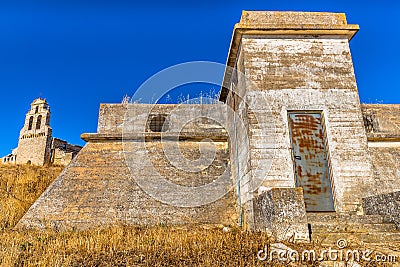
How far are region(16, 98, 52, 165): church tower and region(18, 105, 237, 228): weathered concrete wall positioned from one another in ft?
84.9

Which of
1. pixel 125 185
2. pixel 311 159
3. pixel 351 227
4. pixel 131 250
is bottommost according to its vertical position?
pixel 131 250

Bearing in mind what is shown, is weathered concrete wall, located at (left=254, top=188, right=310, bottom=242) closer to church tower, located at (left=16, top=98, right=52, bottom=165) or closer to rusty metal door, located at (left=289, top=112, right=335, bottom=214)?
rusty metal door, located at (left=289, top=112, right=335, bottom=214)

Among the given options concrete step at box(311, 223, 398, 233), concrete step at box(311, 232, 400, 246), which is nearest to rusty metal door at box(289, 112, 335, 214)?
concrete step at box(311, 223, 398, 233)

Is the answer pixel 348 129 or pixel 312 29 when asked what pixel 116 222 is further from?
pixel 312 29

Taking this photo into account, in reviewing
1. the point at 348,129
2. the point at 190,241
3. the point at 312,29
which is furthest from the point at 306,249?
the point at 312,29

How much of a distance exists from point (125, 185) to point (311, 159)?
5.38 m

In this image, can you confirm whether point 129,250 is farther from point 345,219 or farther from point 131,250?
point 345,219

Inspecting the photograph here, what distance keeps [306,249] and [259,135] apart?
11.0 ft

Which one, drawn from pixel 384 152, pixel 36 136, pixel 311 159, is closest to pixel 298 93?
pixel 311 159

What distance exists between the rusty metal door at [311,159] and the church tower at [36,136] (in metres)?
31.0

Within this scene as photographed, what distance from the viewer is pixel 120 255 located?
5.00m

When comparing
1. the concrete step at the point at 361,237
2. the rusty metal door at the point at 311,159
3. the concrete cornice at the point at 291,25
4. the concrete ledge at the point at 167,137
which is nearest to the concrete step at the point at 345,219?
the concrete step at the point at 361,237

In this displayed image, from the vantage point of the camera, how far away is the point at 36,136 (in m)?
35.1

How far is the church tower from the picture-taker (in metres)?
33.8
